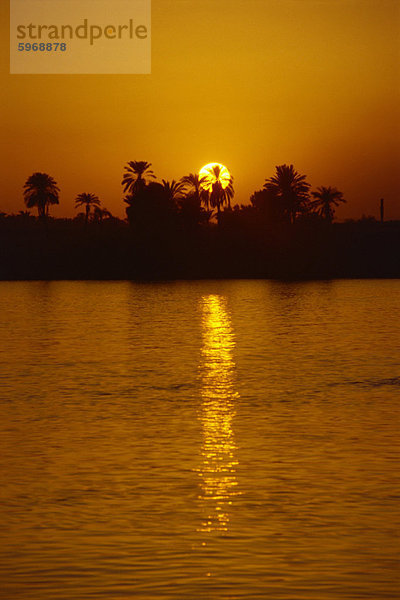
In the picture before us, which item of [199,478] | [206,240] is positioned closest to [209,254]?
[206,240]

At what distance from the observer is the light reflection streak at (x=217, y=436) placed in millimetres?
14219

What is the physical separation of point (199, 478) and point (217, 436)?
4340mm

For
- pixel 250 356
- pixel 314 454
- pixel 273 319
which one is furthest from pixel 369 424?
pixel 273 319

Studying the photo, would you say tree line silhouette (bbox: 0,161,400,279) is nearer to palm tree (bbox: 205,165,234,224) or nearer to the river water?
palm tree (bbox: 205,165,234,224)

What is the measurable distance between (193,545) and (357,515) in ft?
8.04

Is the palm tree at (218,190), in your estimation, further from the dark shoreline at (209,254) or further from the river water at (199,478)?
the river water at (199,478)

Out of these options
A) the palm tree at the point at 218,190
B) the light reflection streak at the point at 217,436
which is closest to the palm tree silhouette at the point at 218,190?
the palm tree at the point at 218,190

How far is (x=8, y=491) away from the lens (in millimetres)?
15289

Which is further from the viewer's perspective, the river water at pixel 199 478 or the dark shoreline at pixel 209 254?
the dark shoreline at pixel 209 254

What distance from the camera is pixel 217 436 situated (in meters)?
20.6

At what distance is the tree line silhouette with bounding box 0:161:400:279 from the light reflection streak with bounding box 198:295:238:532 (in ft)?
369

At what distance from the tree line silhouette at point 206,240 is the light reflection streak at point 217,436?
112528mm

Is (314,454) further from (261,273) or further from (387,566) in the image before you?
(261,273)

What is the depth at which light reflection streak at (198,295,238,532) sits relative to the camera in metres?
14.2
